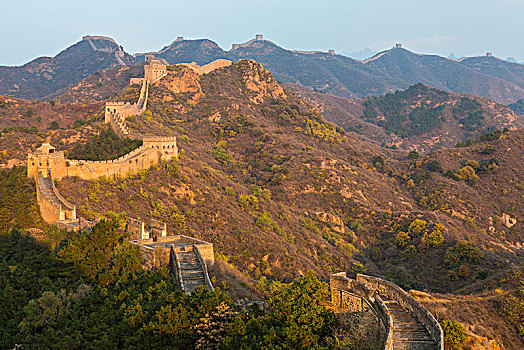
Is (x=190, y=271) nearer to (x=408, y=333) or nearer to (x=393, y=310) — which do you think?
(x=393, y=310)

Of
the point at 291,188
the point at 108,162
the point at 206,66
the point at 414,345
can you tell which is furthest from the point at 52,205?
the point at 206,66

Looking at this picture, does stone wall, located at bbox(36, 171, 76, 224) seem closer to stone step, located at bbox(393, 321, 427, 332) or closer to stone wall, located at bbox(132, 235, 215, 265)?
stone wall, located at bbox(132, 235, 215, 265)

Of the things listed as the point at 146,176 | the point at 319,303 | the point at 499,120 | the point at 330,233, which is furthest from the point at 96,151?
the point at 499,120

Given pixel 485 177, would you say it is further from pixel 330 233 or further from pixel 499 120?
pixel 499 120

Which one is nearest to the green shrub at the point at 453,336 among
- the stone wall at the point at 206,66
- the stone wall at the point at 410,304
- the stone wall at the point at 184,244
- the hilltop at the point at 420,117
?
the stone wall at the point at 410,304

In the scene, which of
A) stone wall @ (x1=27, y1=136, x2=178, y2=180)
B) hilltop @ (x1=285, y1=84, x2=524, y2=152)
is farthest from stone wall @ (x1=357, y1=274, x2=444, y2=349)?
hilltop @ (x1=285, y1=84, x2=524, y2=152)
